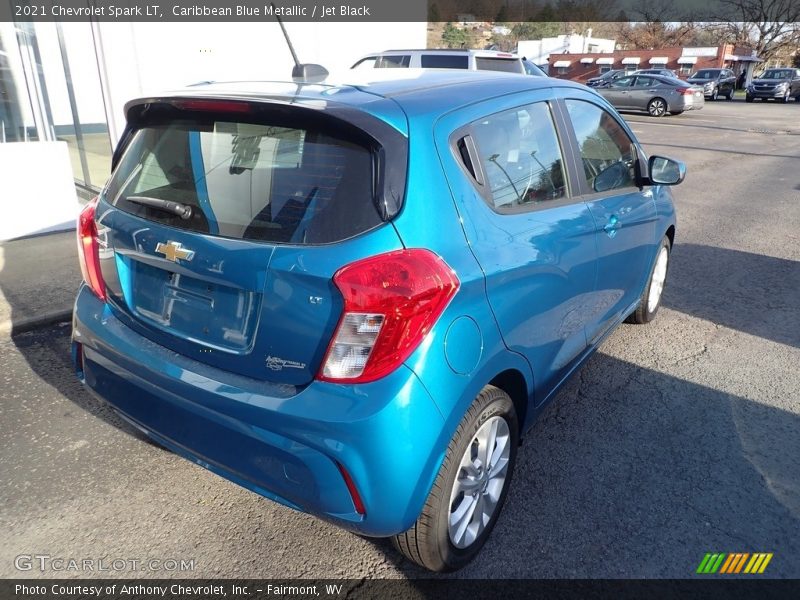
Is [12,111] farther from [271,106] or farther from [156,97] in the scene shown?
[271,106]

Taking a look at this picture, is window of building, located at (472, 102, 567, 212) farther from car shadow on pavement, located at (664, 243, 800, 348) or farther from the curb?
the curb

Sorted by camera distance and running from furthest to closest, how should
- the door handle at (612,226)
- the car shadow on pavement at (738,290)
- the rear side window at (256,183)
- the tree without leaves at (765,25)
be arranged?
the tree without leaves at (765,25)
the car shadow on pavement at (738,290)
the door handle at (612,226)
the rear side window at (256,183)

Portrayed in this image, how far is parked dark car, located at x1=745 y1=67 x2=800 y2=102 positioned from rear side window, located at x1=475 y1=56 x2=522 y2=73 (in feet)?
99.6

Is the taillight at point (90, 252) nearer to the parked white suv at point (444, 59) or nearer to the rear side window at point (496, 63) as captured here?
the parked white suv at point (444, 59)

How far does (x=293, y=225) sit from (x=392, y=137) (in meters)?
0.44

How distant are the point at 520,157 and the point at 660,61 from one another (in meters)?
58.5

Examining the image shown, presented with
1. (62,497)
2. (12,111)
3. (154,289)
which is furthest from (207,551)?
(12,111)

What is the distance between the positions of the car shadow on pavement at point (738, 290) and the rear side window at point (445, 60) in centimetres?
593

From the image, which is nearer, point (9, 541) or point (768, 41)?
point (9, 541)

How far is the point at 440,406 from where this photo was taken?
2.00 metres

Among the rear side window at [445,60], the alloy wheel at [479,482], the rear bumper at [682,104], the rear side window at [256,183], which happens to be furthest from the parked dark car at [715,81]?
the rear side window at [256,183]

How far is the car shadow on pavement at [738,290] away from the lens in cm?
477

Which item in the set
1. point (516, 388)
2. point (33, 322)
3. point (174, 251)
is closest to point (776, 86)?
point (516, 388)

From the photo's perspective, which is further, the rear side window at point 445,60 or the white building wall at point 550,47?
the white building wall at point 550,47
